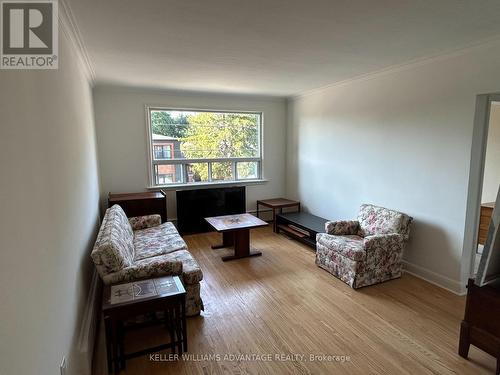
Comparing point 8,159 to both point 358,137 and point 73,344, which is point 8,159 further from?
point 358,137

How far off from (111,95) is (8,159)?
4056 mm

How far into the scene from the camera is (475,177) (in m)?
2.83

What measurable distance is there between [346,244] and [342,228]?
1.45 feet

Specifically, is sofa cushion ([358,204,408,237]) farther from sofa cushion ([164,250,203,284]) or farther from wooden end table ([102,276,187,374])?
wooden end table ([102,276,187,374])

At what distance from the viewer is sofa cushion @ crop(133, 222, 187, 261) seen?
3094 millimetres

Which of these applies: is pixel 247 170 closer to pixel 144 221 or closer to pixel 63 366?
pixel 144 221

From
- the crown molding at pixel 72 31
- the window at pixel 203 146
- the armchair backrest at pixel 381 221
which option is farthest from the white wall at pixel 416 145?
the crown molding at pixel 72 31

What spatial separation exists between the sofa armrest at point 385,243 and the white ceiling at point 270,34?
76.4 inches

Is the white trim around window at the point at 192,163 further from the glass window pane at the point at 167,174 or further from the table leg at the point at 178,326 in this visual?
the table leg at the point at 178,326

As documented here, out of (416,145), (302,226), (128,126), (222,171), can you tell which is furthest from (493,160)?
(128,126)

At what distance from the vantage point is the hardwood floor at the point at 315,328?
204 centimetres

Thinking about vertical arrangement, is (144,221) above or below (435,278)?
above

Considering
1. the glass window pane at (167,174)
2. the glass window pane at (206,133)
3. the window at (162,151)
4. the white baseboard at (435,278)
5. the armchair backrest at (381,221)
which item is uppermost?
the glass window pane at (206,133)

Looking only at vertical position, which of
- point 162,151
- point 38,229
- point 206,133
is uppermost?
point 206,133
